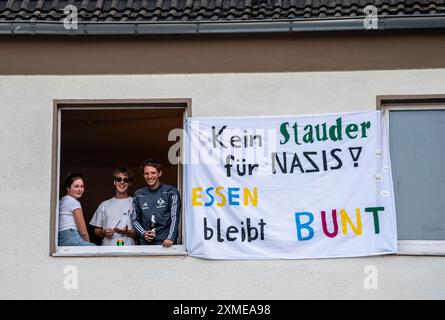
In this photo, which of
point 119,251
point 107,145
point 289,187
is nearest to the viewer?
point 289,187

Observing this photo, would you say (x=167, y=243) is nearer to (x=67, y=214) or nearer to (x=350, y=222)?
(x=67, y=214)

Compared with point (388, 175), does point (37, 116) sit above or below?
above

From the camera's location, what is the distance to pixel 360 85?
11.6 meters

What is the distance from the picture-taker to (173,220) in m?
11.4

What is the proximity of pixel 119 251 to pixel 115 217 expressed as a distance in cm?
49

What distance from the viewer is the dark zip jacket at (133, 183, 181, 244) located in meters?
11.5

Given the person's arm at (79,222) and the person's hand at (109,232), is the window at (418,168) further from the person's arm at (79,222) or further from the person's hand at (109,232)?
the person's arm at (79,222)

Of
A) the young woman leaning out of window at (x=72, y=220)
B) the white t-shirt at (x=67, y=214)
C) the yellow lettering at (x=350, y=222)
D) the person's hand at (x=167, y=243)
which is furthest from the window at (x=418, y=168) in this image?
the white t-shirt at (x=67, y=214)

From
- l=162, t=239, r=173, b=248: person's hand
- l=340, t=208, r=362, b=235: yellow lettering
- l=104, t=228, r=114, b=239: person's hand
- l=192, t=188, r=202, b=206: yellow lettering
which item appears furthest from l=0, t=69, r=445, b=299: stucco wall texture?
l=192, t=188, r=202, b=206: yellow lettering

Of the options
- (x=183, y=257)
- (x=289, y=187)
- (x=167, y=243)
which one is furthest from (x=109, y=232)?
(x=289, y=187)

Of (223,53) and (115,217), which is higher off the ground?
(223,53)
